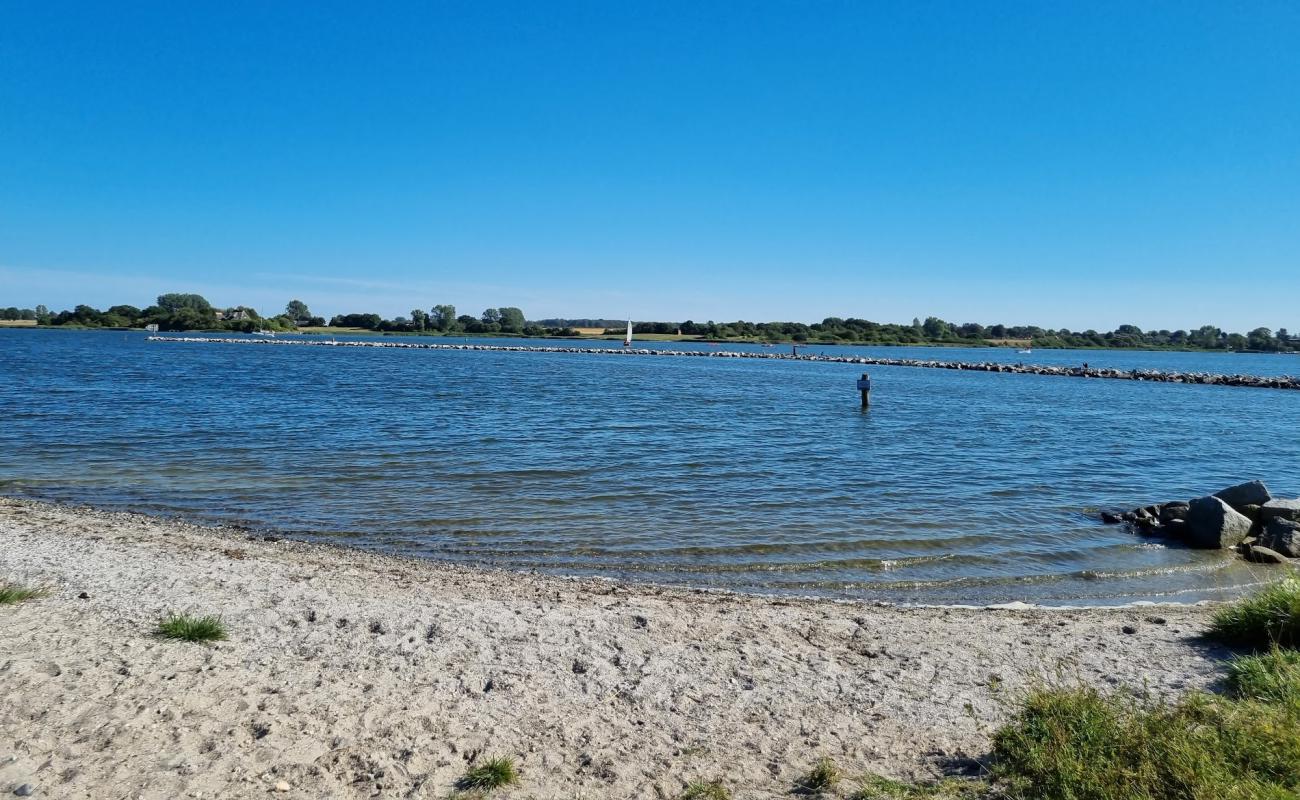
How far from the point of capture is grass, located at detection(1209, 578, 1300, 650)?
26.0 feet

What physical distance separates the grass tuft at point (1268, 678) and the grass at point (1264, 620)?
51 cm

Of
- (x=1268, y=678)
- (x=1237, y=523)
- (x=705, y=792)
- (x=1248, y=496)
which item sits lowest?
(x=705, y=792)

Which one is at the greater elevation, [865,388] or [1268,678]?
[865,388]

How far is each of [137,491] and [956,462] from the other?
20.3 m

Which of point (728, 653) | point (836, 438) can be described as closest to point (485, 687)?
point (728, 653)

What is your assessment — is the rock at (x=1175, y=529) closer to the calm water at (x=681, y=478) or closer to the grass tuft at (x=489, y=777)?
the calm water at (x=681, y=478)

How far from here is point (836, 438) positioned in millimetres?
29422

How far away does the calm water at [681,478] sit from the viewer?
12969 millimetres

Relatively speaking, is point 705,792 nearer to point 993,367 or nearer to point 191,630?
point 191,630

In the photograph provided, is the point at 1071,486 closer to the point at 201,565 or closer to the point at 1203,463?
the point at 1203,463

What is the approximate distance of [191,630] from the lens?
7.64 m

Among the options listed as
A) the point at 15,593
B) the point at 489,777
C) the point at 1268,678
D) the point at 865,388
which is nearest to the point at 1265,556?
the point at 1268,678

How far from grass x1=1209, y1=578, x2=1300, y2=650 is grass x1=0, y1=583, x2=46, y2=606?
1198 centimetres

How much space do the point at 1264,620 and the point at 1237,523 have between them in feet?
24.7
